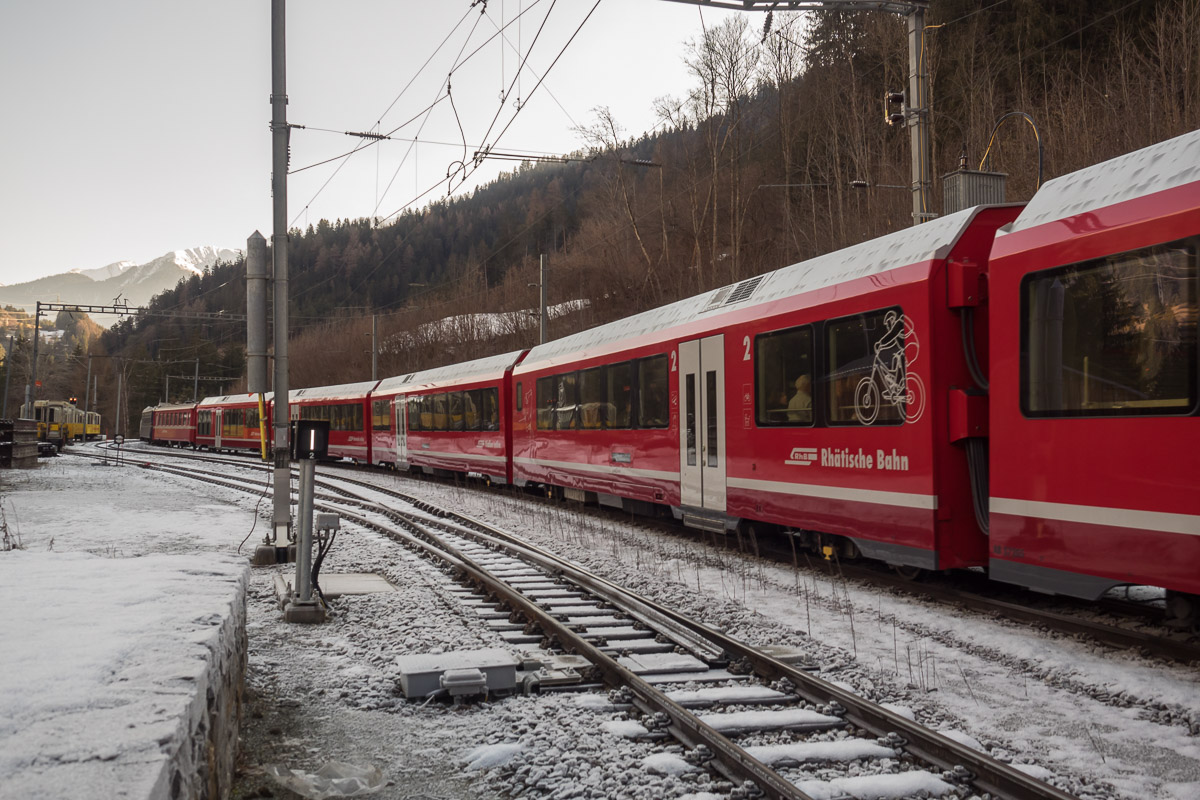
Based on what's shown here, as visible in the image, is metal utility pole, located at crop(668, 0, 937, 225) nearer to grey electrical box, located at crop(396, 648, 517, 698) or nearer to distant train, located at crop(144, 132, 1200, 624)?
distant train, located at crop(144, 132, 1200, 624)

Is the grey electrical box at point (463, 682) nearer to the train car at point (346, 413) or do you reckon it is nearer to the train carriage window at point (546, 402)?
the train carriage window at point (546, 402)

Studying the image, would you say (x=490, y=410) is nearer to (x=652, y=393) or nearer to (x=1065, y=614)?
(x=652, y=393)

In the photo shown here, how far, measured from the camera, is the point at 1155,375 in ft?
19.6

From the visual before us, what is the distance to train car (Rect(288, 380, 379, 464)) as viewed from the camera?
33156 mm

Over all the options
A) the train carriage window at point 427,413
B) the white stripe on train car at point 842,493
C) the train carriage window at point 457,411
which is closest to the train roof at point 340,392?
the train carriage window at point 427,413

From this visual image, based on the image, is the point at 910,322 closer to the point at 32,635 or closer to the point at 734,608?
the point at 734,608

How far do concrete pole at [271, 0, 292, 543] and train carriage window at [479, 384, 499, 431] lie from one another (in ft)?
29.1

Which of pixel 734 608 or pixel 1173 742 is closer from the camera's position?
pixel 1173 742

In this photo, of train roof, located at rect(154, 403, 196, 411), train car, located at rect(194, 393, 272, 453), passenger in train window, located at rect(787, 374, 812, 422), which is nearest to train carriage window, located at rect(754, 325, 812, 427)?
passenger in train window, located at rect(787, 374, 812, 422)

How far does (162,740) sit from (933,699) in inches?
172

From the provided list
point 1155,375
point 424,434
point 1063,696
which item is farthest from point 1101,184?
point 424,434

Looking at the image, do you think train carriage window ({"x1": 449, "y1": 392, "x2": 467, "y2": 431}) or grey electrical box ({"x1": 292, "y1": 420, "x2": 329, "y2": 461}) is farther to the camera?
train carriage window ({"x1": 449, "y1": 392, "x2": 467, "y2": 431})

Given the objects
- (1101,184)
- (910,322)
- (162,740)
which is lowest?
(162,740)

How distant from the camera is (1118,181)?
6.42 m
